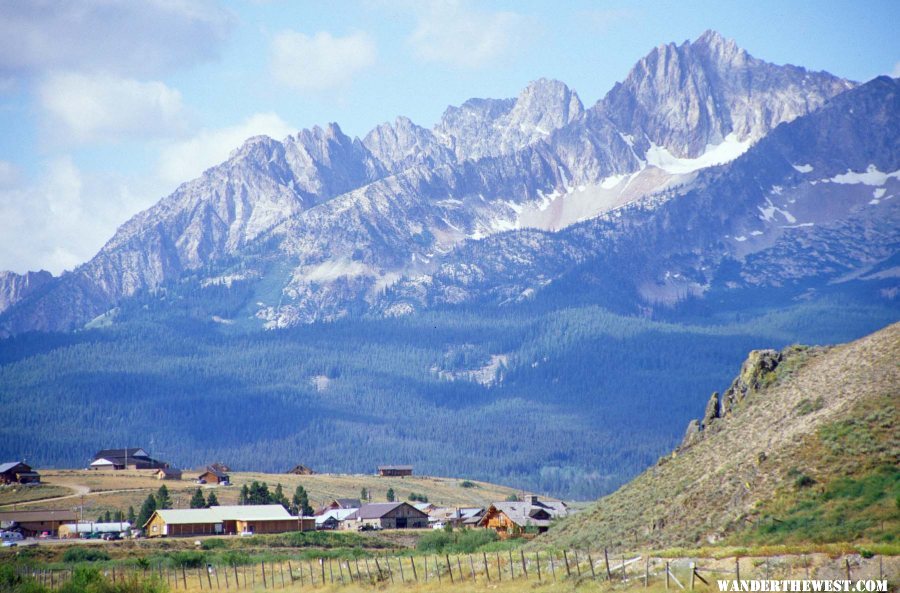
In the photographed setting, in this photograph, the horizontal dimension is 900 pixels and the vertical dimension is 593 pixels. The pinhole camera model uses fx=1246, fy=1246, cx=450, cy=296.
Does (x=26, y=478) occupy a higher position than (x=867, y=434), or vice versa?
(x=26, y=478)

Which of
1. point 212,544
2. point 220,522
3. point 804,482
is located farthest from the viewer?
point 220,522

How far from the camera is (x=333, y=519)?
14038 centimetres

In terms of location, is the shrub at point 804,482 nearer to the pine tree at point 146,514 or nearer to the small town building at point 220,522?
the small town building at point 220,522

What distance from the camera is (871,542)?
55.2 metres

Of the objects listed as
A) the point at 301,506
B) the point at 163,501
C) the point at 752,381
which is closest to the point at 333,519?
the point at 301,506

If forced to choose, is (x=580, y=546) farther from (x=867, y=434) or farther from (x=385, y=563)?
(x=867, y=434)

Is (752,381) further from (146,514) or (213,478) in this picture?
(213,478)

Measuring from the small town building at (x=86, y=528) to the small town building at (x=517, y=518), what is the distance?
3654 centimetres

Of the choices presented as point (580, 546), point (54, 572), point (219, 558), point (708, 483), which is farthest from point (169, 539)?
point (708, 483)

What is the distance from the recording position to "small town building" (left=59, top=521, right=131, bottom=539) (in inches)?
4847

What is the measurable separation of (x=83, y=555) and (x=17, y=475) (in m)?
84.0

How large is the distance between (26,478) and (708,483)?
425 ft

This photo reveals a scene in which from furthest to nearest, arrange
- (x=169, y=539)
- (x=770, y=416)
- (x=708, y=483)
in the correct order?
(x=169, y=539), (x=770, y=416), (x=708, y=483)

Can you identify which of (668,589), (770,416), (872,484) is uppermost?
(770,416)
